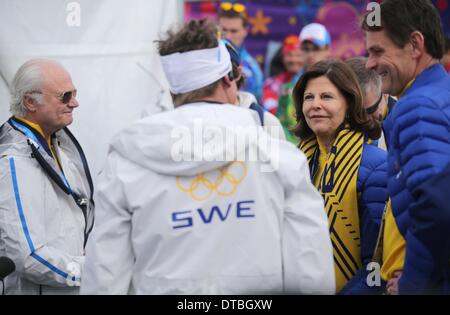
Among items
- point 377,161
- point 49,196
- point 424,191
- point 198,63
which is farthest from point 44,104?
point 424,191

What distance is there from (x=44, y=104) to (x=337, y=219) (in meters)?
1.69

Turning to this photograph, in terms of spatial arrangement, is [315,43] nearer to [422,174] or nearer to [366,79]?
[366,79]

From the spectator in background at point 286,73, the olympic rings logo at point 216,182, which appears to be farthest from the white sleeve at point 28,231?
the spectator in background at point 286,73

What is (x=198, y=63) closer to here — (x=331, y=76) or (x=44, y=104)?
(x=331, y=76)

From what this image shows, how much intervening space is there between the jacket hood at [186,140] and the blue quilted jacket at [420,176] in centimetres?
59

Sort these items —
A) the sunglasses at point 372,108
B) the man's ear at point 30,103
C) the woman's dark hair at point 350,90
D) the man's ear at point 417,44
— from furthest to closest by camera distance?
1. the sunglasses at point 372,108
2. the man's ear at point 30,103
3. the woman's dark hair at point 350,90
4. the man's ear at point 417,44

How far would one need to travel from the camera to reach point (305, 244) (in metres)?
3.06

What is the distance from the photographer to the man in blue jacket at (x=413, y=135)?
→ 311 centimetres

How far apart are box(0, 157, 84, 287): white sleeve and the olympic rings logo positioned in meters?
1.19

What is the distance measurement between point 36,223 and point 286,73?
647 cm

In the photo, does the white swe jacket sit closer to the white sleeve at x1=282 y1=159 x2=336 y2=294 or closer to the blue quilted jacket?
the white sleeve at x1=282 y1=159 x2=336 y2=294

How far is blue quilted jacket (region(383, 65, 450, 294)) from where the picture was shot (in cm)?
309

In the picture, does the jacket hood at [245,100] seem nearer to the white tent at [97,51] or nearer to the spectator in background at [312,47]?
the white tent at [97,51]

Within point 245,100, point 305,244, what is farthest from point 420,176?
point 245,100
